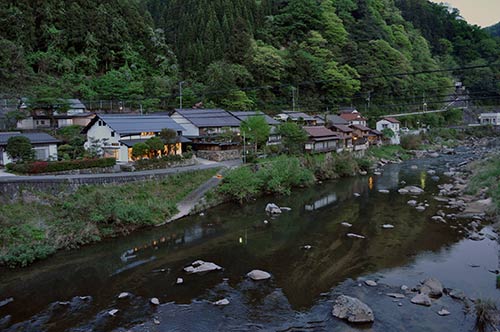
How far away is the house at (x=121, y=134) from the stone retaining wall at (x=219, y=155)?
1800 millimetres

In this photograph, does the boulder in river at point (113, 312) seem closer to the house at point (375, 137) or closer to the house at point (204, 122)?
the house at point (204, 122)

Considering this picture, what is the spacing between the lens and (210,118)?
34219mm

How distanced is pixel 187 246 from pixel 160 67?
120ft

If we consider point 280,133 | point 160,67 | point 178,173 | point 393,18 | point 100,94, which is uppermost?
point 393,18

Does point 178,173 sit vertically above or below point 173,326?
above

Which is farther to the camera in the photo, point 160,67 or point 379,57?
Result: point 379,57

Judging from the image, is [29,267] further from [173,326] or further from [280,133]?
[280,133]

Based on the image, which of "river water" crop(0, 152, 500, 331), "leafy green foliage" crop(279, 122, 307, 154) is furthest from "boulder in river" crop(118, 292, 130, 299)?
"leafy green foliage" crop(279, 122, 307, 154)

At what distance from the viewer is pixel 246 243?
56.7 feet

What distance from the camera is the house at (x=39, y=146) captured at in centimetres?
2316

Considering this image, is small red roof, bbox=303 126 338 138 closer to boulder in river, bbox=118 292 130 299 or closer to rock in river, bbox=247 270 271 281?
rock in river, bbox=247 270 271 281

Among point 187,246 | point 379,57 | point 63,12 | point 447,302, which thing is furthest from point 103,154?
point 379,57

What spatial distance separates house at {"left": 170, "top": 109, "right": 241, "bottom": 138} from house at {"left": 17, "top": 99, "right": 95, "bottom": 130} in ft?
25.1

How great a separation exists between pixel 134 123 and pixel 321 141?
52.9 ft
